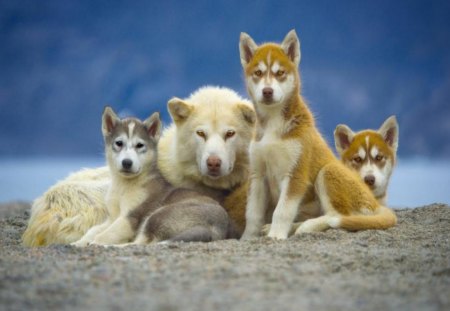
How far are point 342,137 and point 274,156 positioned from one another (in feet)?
5.79

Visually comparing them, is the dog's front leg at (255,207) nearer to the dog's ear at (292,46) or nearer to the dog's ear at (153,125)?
the dog's ear at (153,125)

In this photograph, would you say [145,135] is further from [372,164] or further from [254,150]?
[372,164]

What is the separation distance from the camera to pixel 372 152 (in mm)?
7832

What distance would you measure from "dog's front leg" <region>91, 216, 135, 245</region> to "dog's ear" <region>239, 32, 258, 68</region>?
216 centimetres

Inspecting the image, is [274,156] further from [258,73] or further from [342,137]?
[342,137]

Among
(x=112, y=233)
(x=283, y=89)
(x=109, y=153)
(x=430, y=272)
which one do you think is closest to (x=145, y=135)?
(x=109, y=153)

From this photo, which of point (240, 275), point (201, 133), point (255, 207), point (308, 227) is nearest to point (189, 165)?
point (201, 133)

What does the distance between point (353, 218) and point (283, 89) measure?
5.01 ft

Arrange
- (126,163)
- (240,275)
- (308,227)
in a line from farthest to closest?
(126,163) → (308,227) → (240,275)

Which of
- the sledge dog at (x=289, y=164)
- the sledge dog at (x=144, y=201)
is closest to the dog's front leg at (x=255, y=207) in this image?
the sledge dog at (x=289, y=164)

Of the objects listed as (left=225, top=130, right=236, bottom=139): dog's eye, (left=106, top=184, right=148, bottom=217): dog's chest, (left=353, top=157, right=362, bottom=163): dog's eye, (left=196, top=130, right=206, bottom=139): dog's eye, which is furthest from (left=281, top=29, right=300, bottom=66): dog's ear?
(left=106, top=184, right=148, bottom=217): dog's chest

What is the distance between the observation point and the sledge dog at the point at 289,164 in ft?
21.8

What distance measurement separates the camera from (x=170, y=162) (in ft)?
25.6

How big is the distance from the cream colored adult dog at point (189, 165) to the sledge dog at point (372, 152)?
1303mm
